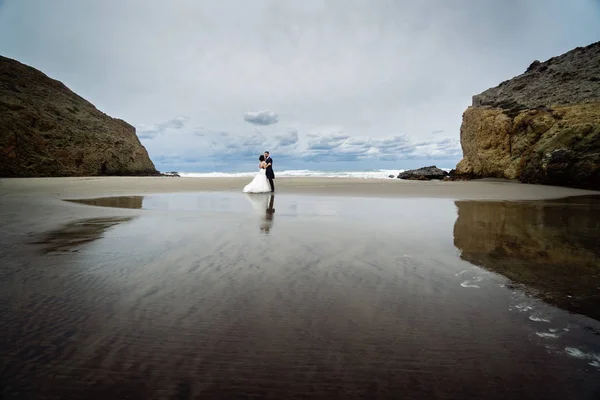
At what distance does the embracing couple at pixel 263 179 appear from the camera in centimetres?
1262

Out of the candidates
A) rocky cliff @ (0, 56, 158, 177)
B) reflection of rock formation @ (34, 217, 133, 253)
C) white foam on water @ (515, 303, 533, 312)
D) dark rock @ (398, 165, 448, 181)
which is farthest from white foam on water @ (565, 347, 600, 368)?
rocky cliff @ (0, 56, 158, 177)

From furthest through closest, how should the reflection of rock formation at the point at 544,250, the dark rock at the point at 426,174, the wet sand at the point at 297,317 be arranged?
the dark rock at the point at 426,174, the reflection of rock formation at the point at 544,250, the wet sand at the point at 297,317

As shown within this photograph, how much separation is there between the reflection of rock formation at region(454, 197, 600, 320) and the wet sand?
22mm

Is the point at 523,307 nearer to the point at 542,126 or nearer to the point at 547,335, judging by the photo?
the point at 547,335

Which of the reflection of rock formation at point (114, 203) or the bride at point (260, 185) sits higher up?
the bride at point (260, 185)

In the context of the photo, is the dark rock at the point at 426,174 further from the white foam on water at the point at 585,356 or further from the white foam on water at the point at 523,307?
the white foam on water at the point at 585,356

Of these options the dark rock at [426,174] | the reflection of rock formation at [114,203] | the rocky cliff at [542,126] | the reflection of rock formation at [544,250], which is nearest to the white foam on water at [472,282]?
the reflection of rock formation at [544,250]

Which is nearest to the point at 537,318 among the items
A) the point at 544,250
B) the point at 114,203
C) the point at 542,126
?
the point at 544,250

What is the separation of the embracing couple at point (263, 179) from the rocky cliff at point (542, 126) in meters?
10.9

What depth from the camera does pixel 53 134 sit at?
1870cm

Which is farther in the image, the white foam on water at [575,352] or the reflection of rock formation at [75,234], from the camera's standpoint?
the reflection of rock formation at [75,234]

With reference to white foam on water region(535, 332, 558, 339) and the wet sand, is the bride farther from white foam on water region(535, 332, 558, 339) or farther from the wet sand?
white foam on water region(535, 332, 558, 339)

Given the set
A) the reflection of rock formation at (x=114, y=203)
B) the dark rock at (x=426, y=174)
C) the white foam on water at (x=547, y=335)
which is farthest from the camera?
the dark rock at (x=426, y=174)

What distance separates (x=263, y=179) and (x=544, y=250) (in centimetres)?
1025
